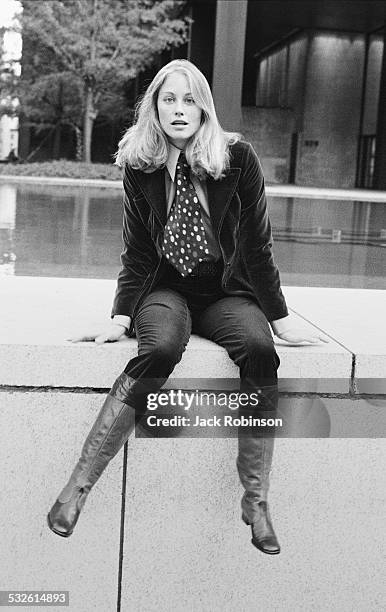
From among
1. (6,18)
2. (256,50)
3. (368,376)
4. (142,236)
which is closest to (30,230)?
(142,236)

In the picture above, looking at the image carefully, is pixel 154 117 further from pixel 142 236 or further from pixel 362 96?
pixel 362 96

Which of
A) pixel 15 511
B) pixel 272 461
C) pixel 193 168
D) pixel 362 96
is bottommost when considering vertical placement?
pixel 15 511

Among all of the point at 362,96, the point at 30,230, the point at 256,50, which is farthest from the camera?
the point at 256,50

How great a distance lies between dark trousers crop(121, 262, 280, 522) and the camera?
2.89 m

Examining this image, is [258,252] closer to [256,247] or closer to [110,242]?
[256,247]

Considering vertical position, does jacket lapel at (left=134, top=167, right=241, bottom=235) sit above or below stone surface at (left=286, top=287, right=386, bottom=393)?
above

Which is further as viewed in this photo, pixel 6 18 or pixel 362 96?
pixel 362 96

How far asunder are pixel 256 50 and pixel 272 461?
130 feet

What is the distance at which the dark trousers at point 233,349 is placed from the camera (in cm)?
289

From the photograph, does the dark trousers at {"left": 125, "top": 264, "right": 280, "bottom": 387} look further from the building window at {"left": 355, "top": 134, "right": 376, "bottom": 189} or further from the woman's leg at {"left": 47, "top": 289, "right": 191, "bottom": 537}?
the building window at {"left": 355, "top": 134, "right": 376, "bottom": 189}

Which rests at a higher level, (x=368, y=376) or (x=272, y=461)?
(x=368, y=376)

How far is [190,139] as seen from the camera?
3.24m

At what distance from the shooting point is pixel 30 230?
9.62m

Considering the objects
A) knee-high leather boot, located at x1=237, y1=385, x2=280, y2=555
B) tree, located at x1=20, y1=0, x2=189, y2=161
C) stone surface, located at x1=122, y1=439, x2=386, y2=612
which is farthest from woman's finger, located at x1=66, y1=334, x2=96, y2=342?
tree, located at x1=20, y1=0, x2=189, y2=161
